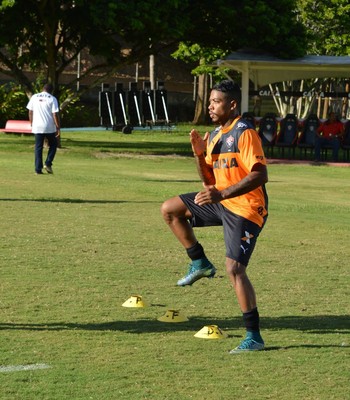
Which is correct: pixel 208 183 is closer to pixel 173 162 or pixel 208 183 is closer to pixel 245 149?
pixel 245 149

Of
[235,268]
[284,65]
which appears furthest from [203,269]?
[284,65]

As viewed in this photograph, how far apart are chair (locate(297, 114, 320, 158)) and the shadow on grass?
2190 centimetres

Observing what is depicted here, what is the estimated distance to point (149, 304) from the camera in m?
9.82

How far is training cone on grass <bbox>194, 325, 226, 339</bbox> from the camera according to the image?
8.41 m

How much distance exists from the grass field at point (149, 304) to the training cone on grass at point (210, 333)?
60mm

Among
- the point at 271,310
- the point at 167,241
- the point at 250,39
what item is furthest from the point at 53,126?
the point at 271,310

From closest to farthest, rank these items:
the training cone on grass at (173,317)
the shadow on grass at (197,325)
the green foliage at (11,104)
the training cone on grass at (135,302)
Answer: the shadow on grass at (197,325) < the training cone on grass at (173,317) < the training cone on grass at (135,302) < the green foliage at (11,104)

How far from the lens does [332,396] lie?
270 inches

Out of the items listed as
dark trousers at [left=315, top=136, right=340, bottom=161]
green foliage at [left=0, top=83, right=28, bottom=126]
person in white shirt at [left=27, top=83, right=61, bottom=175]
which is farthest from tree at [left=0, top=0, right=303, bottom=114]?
green foliage at [left=0, top=83, right=28, bottom=126]

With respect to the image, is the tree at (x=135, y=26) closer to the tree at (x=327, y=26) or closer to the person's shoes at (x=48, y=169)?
the person's shoes at (x=48, y=169)

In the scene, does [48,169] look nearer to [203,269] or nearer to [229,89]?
[203,269]

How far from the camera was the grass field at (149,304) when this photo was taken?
715 cm

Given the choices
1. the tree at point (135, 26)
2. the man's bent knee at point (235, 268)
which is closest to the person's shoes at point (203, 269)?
the man's bent knee at point (235, 268)

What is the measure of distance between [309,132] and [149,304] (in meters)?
22.0
